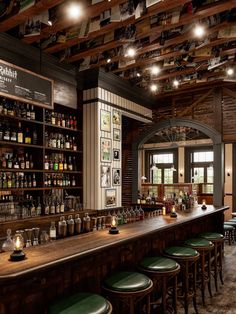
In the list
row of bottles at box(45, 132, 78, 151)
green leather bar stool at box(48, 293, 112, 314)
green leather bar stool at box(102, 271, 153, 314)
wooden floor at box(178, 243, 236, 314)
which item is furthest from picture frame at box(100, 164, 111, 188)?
green leather bar stool at box(48, 293, 112, 314)

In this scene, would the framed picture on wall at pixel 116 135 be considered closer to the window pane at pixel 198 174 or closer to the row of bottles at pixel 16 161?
the row of bottles at pixel 16 161

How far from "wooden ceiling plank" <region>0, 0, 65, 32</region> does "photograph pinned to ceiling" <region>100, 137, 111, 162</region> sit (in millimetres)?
2353

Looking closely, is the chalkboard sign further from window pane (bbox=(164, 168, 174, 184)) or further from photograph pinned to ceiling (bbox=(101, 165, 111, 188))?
window pane (bbox=(164, 168, 174, 184))

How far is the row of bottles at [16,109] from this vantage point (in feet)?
13.4

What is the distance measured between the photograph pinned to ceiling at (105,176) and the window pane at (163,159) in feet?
30.8

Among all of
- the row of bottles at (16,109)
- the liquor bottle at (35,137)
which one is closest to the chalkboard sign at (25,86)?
the row of bottles at (16,109)

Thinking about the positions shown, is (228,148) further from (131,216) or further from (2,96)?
(2,96)

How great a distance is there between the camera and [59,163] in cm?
495

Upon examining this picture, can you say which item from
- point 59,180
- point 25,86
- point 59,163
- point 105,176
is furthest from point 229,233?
point 25,86

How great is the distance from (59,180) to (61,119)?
1.03 m

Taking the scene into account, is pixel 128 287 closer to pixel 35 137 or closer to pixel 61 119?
pixel 35 137

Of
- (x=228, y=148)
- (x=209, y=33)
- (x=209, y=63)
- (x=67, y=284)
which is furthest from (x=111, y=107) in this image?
(x=228, y=148)

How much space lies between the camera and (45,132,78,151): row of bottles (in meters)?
4.81

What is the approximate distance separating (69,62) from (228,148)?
940 cm
